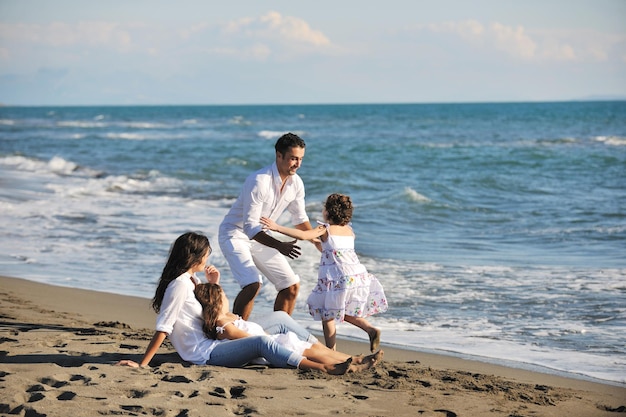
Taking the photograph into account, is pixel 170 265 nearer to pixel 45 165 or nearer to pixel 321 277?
pixel 321 277

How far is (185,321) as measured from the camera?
536cm

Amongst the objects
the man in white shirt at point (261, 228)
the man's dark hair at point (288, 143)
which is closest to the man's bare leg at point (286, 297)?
the man in white shirt at point (261, 228)

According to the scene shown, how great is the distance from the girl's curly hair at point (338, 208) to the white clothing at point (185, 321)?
132 centimetres

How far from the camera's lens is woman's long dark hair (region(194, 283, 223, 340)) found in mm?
5324

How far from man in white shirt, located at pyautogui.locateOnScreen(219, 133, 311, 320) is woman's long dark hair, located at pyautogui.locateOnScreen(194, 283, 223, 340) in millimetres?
720

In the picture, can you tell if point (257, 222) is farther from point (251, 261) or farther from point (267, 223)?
point (251, 261)

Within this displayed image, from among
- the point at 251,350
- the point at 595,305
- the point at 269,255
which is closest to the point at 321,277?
the point at 269,255

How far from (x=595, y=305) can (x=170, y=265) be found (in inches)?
183

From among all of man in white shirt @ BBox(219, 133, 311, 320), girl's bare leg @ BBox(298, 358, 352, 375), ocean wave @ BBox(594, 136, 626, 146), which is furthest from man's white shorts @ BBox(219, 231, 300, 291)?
ocean wave @ BBox(594, 136, 626, 146)

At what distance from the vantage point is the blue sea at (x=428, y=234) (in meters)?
7.20

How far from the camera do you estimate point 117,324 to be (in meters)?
A: 6.95

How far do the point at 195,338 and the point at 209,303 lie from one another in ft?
0.95

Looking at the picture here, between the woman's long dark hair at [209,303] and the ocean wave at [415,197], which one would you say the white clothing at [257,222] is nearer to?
the woman's long dark hair at [209,303]

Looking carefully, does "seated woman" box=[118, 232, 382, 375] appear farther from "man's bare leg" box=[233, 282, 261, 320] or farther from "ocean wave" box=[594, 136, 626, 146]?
"ocean wave" box=[594, 136, 626, 146]
